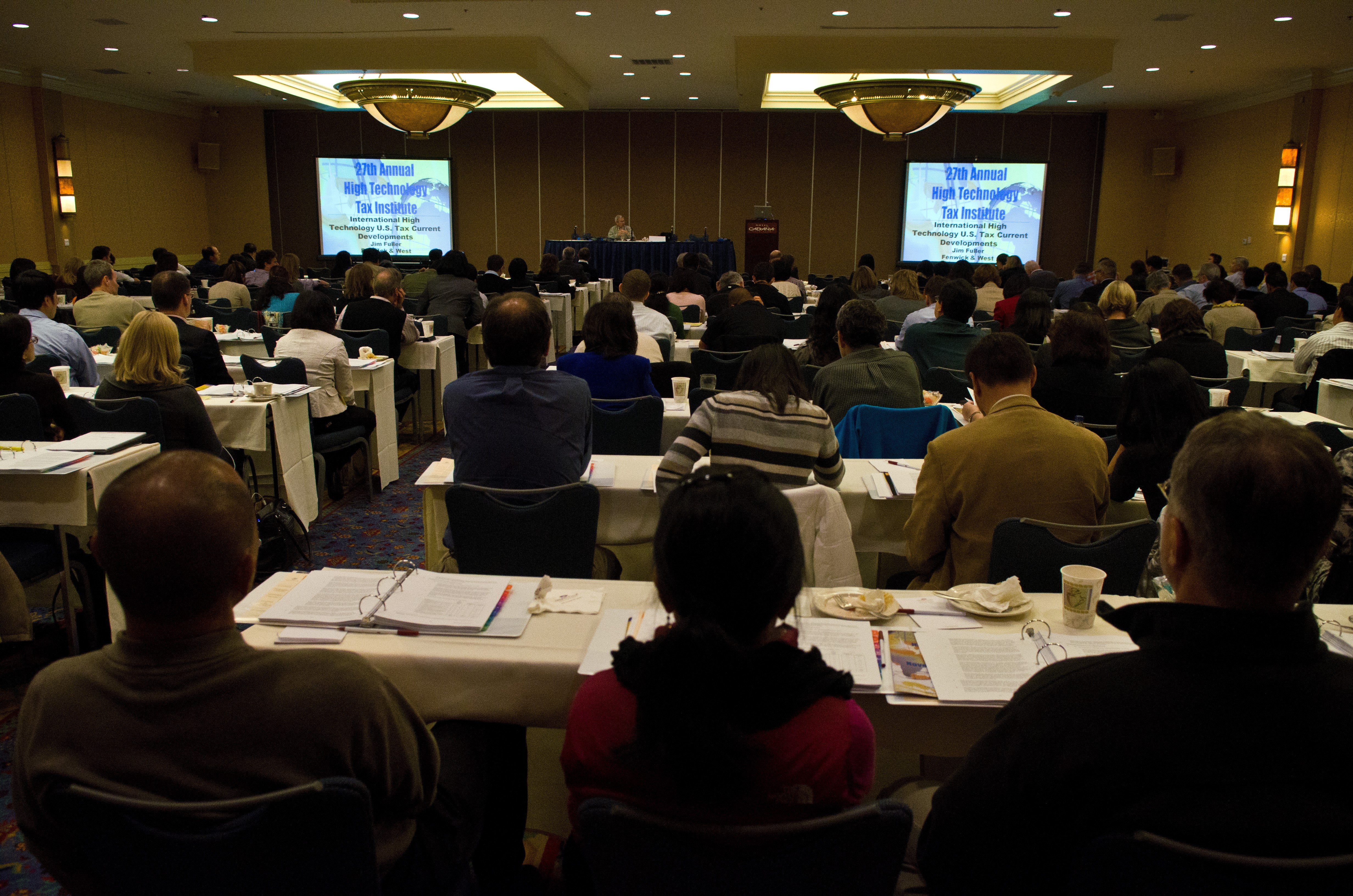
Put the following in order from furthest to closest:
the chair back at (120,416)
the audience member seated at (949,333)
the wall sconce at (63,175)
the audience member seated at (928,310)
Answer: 1. the wall sconce at (63,175)
2. the audience member seated at (928,310)
3. the audience member seated at (949,333)
4. the chair back at (120,416)

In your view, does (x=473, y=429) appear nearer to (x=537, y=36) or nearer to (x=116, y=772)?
(x=116, y=772)

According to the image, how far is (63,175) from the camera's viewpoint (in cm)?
1376

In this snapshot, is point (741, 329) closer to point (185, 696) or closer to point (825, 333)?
point (825, 333)

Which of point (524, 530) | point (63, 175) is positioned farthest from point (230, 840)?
point (63, 175)

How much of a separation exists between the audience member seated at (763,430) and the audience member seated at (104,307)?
541cm

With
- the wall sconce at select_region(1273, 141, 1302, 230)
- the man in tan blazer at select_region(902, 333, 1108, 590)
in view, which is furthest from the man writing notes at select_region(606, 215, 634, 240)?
the man in tan blazer at select_region(902, 333, 1108, 590)

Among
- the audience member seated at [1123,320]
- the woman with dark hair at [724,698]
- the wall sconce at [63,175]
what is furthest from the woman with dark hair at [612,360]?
the wall sconce at [63,175]

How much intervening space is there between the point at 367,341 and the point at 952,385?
3707 mm

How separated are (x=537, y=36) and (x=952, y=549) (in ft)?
30.9

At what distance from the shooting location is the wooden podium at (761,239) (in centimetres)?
1566

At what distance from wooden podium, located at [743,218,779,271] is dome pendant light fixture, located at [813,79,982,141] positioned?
4402mm

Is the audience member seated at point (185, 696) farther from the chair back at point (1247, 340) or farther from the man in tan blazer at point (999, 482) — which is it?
the chair back at point (1247, 340)

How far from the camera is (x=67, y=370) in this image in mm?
4715

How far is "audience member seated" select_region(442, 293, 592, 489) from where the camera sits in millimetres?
3150
